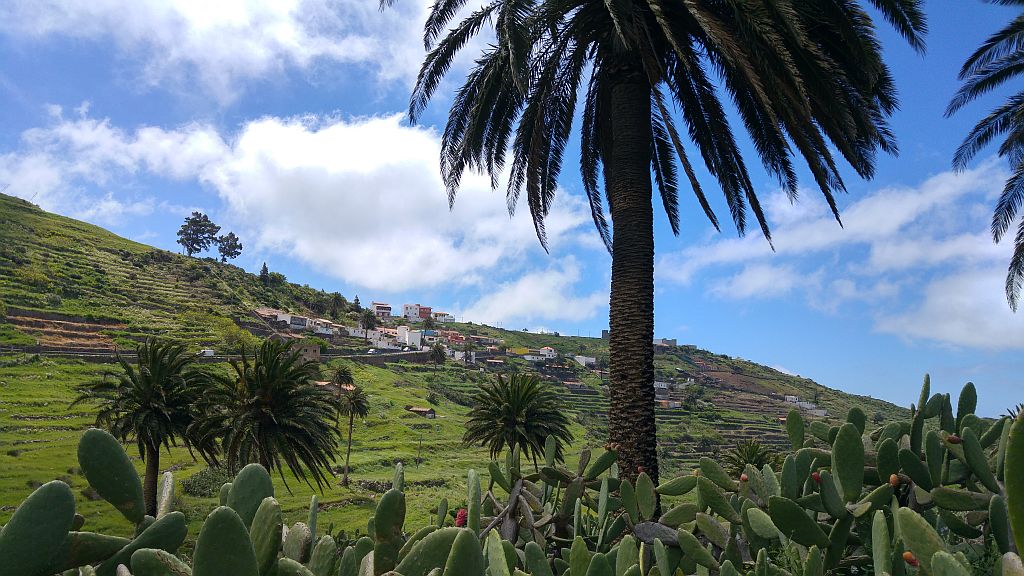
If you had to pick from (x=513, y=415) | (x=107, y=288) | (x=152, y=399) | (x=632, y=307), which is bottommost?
(x=152, y=399)

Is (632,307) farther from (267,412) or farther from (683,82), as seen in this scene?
(267,412)

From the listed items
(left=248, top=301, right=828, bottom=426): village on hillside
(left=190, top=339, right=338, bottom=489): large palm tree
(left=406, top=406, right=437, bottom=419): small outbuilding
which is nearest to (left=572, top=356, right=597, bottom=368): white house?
(left=248, top=301, right=828, bottom=426): village on hillside

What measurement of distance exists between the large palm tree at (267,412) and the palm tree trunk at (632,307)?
17.1 meters

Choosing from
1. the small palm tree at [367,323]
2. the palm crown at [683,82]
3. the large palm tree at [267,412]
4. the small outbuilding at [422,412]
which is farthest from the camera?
the small palm tree at [367,323]

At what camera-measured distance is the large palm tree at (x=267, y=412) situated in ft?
72.0

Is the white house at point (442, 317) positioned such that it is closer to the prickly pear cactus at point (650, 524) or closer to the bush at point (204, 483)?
the bush at point (204, 483)

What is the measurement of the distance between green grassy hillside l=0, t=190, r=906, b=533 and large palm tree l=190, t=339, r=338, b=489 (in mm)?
10365

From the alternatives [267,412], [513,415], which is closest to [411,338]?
[513,415]

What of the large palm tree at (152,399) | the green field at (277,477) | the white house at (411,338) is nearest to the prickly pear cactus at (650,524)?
the green field at (277,477)

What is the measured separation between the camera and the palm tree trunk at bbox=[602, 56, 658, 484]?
751 centimetres

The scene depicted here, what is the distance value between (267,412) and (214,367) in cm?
4347

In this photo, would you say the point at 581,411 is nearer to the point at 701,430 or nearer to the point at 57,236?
the point at 701,430

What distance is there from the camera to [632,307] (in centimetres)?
760

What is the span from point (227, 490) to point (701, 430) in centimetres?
6743
